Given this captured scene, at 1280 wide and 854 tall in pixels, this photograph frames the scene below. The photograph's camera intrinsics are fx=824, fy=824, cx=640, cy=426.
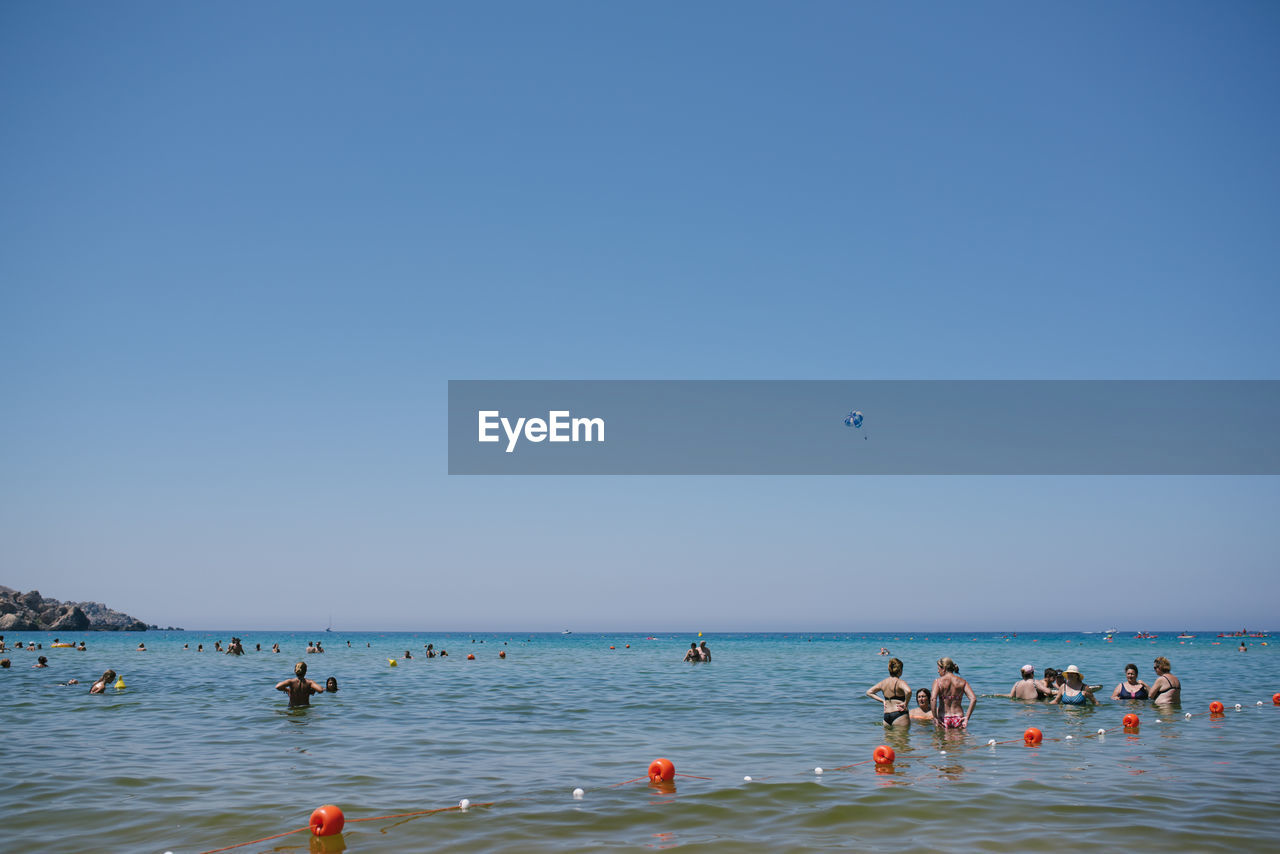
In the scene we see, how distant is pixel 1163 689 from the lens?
2394cm

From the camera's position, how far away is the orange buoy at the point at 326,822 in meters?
10.6

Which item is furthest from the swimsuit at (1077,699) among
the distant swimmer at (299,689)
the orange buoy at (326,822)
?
the distant swimmer at (299,689)

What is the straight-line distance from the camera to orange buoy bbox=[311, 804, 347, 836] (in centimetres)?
1058

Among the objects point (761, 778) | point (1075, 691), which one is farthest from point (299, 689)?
point (1075, 691)

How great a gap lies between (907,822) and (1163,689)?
17.2 m

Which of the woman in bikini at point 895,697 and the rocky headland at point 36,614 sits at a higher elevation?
the woman in bikini at point 895,697

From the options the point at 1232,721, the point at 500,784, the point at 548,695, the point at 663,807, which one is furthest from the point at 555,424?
the point at 1232,721

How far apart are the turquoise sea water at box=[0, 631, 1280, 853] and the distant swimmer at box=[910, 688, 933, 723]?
86 cm

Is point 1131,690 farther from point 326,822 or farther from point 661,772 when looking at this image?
point 326,822

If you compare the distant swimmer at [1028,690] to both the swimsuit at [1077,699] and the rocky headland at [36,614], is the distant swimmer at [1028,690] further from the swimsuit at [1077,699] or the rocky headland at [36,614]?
the rocky headland at [36,614]

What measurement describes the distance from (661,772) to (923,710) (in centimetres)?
882

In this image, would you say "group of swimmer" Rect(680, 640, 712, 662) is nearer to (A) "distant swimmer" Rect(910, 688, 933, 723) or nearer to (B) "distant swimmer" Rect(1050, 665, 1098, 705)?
(B) "distant swimmer" Rect(1050, 665, 1098, 705)

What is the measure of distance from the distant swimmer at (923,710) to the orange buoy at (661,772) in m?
8.30

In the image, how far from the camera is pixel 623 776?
14789 millimetres
